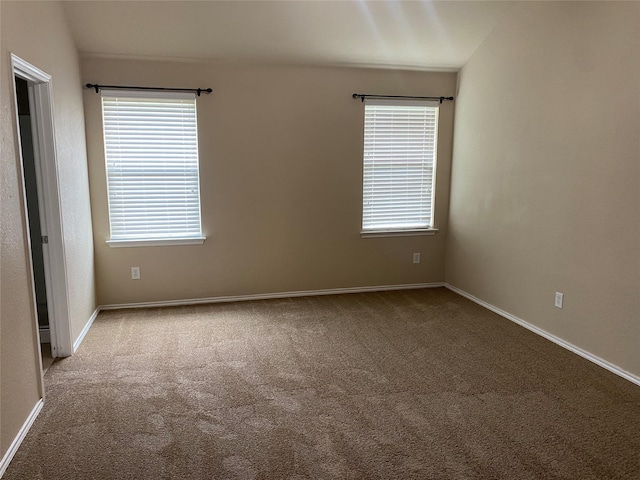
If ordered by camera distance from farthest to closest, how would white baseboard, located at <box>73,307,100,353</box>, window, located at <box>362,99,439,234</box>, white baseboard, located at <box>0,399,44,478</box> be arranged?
window, located at <box>362,99,439,234</box>, white baseboard, located at <box>73,307,100,353</box>, white baseboard, located at <box>0,399,44,478</box>

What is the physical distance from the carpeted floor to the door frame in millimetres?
254

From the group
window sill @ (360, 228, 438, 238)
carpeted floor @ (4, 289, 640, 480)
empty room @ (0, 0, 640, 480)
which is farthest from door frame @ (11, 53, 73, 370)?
window sill @ (360, 228, 438, 238)

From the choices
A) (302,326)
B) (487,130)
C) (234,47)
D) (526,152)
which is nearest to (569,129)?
(526,152)

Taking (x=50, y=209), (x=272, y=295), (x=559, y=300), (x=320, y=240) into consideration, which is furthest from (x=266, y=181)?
(x=559, y=300)

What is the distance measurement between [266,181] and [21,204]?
236 centimetres

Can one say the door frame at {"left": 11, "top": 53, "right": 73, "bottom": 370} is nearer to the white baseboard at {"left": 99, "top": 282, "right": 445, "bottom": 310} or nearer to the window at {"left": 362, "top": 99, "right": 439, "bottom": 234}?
the white baseboard at {"left": 99, "top": 282, "right": 445, "bottom": 310}

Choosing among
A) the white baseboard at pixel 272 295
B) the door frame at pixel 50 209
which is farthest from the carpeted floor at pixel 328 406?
the white baseboard at pixel 272 295

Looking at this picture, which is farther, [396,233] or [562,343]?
[396,233]

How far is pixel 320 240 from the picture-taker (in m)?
4.68

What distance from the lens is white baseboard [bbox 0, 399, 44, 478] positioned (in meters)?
2.02

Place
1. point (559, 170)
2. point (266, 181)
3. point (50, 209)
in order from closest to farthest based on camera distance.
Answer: point (50, 209), point (559, 170), point (266, 181)

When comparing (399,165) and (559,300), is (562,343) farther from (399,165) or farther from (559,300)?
(399,165)

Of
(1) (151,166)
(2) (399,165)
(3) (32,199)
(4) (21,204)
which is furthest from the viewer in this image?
(2) (399,165)

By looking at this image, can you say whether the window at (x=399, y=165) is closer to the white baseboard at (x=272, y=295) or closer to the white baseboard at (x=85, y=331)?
the white baseboard at (x=272, y=295)
